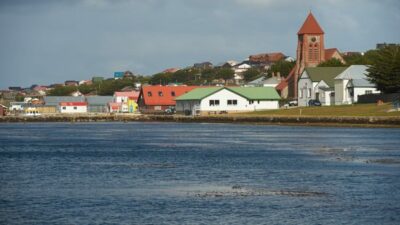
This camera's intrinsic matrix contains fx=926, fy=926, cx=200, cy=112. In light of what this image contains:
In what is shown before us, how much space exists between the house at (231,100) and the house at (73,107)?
5377 centimetres

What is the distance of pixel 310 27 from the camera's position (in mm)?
163625

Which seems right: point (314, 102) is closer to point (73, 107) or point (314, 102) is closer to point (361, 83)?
point (361, 83)

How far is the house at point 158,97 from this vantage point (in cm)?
16262

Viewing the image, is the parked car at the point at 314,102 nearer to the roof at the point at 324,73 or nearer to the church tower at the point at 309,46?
the roof at the point at 324,73

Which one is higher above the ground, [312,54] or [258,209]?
[312,54]

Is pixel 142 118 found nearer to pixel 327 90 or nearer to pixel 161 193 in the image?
pixel 327 90

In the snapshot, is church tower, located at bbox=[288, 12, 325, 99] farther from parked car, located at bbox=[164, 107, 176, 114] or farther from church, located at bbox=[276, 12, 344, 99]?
parked car, located at bbox=[164, 107, 176, 114]

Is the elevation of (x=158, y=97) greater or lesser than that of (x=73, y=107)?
greater

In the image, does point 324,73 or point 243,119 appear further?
point 324,73

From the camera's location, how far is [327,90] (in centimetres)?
13388

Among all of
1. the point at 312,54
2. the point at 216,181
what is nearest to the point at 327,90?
the point at 312,54

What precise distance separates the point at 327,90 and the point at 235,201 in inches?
4007

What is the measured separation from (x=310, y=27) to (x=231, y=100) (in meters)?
30.0

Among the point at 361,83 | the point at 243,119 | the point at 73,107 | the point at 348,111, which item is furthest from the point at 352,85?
the point at 73,107
